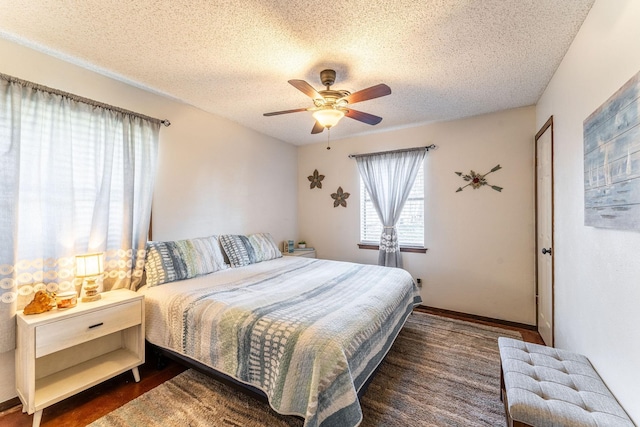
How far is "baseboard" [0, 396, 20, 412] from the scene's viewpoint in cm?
184

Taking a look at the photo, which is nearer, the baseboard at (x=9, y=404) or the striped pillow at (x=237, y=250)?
the baseboard at (x=9, y=404)

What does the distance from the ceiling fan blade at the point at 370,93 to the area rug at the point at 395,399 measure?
2234mm

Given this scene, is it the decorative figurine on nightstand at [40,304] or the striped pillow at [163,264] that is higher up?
the striped pillow at [163,264]

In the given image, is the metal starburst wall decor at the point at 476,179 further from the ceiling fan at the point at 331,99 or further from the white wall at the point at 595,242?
the ceiling fan at the point at 331,99

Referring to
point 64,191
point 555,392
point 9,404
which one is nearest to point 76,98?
point 64,191

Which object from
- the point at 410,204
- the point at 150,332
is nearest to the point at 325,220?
the point at 410,204

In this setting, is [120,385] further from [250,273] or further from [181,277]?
[250,273]

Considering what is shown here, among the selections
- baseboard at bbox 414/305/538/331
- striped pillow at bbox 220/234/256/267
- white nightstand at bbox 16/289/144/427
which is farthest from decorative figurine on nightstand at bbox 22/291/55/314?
baseboard at bbox 414/305/538/331

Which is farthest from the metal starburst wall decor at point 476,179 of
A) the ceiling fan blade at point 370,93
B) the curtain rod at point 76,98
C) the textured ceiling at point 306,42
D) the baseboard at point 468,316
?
the curtain rod at point 76,98

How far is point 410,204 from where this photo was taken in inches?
151

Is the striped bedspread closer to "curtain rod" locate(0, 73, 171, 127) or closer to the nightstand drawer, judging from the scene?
the nightstand drawer

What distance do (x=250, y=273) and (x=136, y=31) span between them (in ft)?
7.17

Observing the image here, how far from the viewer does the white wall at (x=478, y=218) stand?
311cm

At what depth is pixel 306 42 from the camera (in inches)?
75.2
